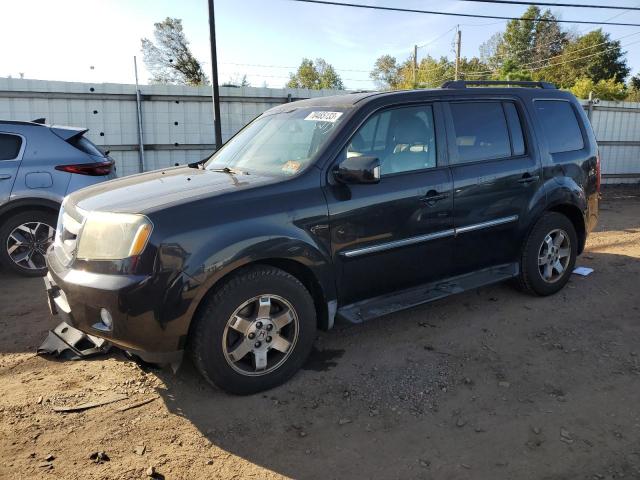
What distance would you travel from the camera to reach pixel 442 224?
4125mm

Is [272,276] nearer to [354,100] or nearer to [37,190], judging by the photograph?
[354,100]

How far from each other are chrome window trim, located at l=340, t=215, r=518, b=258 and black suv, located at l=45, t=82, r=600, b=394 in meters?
0.02

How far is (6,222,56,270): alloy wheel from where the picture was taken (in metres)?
5.96

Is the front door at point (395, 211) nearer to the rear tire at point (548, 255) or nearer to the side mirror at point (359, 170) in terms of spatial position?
the side mirror at point (359, 170)

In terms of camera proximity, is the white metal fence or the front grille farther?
the white metal fence

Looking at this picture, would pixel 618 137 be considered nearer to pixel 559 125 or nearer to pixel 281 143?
pixel 559 125

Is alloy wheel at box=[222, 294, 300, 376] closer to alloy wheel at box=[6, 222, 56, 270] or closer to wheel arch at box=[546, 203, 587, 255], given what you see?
wheel arch at box=[546, 203, 587, 255]

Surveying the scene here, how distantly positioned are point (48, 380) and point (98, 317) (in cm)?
95

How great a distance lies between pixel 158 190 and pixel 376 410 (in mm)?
2001

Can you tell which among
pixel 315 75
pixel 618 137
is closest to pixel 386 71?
pixel 315 75

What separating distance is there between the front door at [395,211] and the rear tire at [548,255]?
1.12m

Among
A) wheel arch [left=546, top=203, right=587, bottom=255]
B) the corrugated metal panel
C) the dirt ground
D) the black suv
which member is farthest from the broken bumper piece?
the corrugated metal panel

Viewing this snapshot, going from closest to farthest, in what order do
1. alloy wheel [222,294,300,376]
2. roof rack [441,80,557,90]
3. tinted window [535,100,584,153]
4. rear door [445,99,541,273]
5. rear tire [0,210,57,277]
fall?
alloy wheel [222,294,300,376] < rear door [445,99,541,273] < roof rack [441,80,557,90] < tinted window [535,100,584,153] < rear tire [0,210,57,277]

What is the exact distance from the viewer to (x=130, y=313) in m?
2.96
